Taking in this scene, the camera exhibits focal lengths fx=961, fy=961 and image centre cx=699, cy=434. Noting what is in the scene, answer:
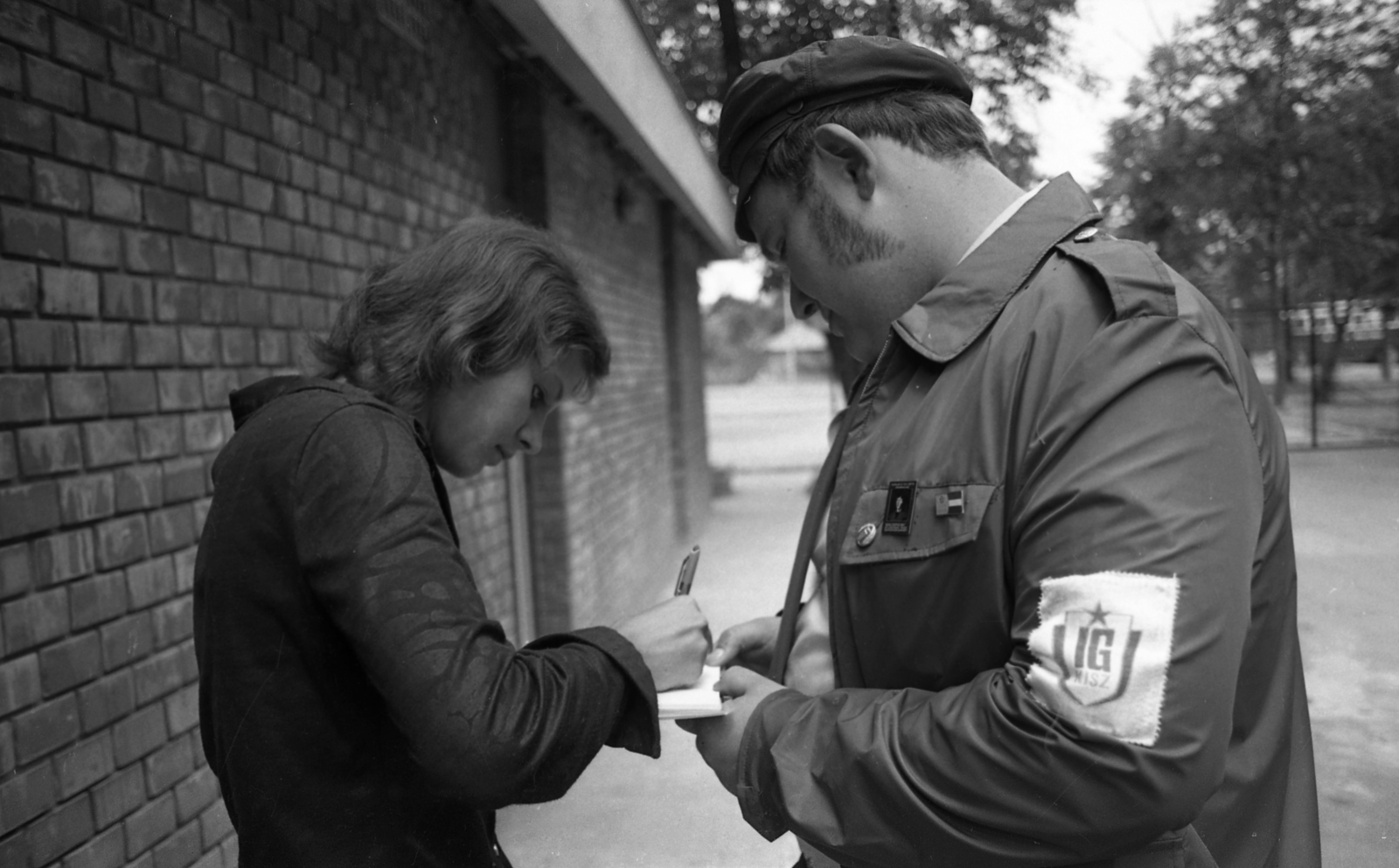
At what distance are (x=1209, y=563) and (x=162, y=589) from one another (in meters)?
1.95

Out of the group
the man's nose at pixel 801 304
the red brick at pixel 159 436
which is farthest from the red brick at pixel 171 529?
the man's nose at pixel 801 304

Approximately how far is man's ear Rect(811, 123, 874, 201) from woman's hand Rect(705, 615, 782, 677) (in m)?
0.72

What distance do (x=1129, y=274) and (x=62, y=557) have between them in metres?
1.75

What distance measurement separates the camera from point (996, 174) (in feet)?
4.04

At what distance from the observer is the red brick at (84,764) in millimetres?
1653

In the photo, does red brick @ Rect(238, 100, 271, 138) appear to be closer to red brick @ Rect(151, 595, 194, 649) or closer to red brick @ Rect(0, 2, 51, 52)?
red brick @ Rect(0, 2, 51, 52)

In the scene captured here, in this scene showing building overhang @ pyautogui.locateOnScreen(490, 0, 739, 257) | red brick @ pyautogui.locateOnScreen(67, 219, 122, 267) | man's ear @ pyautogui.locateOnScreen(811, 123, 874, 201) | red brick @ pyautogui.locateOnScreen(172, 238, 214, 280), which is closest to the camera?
man's ear @ pyautogui.locateOnScreen(811, 123, 874, 201)

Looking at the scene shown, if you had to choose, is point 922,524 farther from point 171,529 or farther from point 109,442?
point 171,529

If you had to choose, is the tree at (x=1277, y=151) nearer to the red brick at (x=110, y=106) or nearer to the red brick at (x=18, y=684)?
the red brick at (x=110, y=106)

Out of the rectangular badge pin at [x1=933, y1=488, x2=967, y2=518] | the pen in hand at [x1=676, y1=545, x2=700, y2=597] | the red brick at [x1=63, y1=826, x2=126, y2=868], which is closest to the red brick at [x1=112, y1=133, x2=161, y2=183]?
the red brick at [x1=63, y1=826, x2=126, y2=868]

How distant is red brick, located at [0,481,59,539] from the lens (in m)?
1.55

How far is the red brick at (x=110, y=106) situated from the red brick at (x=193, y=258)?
0.26 m

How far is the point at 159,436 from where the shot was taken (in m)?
1.99

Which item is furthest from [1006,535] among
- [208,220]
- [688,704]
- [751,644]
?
[208,220]
